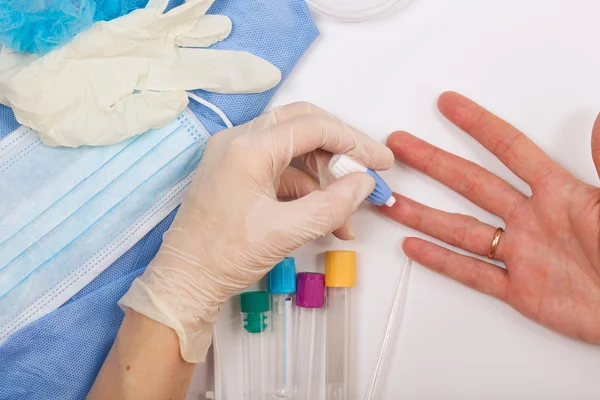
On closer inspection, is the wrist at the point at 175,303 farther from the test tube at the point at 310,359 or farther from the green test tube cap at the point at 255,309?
the test tube at the point at 310,359

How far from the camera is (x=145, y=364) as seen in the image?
1.13 metres

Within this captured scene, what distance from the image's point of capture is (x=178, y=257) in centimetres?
117

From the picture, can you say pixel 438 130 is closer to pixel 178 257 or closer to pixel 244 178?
pixel 244 178

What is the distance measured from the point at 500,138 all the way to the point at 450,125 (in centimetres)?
13

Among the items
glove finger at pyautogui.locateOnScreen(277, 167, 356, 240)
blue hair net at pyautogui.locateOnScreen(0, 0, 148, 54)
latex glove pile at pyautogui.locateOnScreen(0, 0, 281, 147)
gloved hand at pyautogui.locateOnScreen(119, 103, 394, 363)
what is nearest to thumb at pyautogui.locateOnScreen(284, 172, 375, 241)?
gloved hand at pyautogui.locateOnScreen(119, 103, 394, 363)

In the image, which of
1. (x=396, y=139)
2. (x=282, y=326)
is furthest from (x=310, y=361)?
(x=396, y=139)

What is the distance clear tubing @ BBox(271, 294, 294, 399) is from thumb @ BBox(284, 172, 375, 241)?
30 cm

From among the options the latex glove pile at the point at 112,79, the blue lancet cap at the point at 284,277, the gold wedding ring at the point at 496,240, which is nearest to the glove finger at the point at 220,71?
the latex glove pile at the point at 112,79

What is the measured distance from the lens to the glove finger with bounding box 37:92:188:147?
1.22 m

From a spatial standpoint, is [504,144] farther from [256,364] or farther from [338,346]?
[256,364]

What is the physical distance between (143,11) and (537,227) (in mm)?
1013

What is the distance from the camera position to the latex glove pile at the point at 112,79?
1206 millimetres

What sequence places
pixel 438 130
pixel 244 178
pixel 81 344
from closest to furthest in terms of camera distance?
pixel 244 178
pixel 81 344
pixel 438 130

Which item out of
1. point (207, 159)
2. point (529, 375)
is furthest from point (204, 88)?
point (529, 375)
